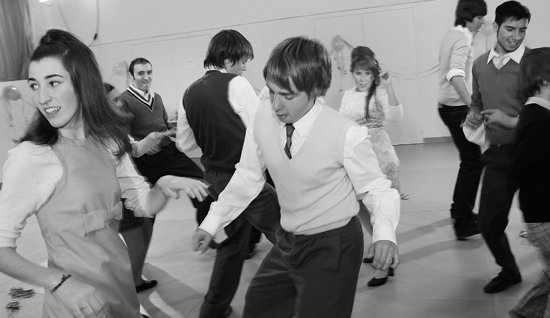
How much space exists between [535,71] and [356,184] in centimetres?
107

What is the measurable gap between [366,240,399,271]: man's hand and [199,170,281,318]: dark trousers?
3.72 ft

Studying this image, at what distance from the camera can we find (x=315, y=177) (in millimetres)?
1777

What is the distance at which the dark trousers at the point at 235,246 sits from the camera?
2727 millimetres

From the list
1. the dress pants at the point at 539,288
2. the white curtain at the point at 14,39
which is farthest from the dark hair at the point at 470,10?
the white curtain at the point at 14,39

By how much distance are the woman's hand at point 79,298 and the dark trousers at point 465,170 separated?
298 centimetres

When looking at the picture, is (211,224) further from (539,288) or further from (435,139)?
(435,139)

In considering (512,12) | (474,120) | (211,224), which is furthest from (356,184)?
(512,12)

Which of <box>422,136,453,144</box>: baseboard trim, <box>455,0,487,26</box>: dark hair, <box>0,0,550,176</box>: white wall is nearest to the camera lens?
<box>455,0,487,26</box>: dark hair

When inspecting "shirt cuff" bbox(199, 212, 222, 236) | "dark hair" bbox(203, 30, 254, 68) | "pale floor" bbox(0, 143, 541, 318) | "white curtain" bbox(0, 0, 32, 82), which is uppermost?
"white curtain" bbox(0, 0, 32, 82)

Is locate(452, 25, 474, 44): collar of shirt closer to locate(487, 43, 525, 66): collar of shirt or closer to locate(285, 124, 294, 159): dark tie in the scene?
locate(487, 43, 525, 66): collar of shirt

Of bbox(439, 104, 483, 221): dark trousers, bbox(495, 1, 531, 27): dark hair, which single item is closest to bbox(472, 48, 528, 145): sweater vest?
bbox(495, 1, 531, 27): dark hair

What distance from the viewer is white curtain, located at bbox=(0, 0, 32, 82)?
762cm

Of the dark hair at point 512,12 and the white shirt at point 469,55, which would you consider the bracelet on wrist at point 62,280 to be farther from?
the white shirt at point 469,55

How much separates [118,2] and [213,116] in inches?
244
